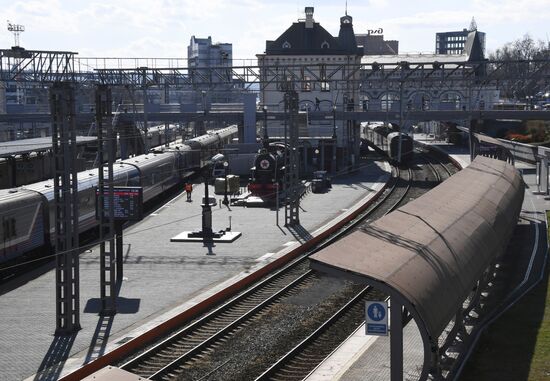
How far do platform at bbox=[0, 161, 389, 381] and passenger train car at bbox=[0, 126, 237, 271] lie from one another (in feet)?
3.97

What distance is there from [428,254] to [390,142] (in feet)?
188

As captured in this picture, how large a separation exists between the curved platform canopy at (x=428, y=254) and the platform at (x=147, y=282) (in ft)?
23.4

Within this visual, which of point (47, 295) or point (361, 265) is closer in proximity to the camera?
point (361, 265)

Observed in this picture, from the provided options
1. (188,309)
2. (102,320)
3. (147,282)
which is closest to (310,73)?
(147,282)

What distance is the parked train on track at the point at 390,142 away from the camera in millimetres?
71000

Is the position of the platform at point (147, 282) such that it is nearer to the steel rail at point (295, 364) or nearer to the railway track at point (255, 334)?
the railway track at point (255, 334)

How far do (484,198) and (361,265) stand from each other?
38.6 feet

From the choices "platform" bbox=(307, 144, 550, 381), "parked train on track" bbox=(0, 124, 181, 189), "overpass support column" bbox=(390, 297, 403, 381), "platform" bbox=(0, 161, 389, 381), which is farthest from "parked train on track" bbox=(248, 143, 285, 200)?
"overpass support column" bbox=(390, 297, 403, 381)

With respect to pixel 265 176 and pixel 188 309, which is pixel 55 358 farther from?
pixel 265 176

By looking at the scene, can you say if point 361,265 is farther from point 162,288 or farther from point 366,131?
point 366,131

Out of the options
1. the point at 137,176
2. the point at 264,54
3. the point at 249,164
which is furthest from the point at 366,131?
the point at 137,176

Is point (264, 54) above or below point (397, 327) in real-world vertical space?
above

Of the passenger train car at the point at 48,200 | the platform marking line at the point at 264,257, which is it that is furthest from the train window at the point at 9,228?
the platform marking line at the point at 264,257

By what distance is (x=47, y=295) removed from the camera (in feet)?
87.1
